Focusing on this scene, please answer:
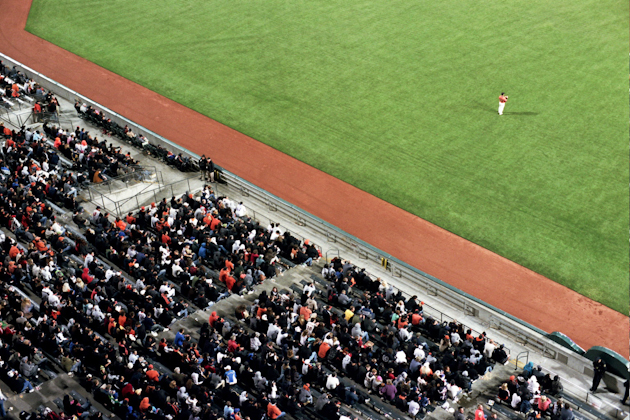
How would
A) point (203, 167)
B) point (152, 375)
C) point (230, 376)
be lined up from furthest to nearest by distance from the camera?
point (203, 167) < point (230, 376) < point (152, 375)

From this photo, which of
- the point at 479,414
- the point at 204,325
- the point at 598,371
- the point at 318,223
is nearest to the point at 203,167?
the point at 318,223

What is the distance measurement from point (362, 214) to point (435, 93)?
9.36 metres

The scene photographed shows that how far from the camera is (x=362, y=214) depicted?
2903 cm

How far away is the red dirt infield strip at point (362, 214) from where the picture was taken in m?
24.4

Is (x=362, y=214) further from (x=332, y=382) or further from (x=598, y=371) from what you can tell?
(x=598, y=371)

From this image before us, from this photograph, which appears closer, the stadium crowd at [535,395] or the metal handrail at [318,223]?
the stadium crowd at [535,395]

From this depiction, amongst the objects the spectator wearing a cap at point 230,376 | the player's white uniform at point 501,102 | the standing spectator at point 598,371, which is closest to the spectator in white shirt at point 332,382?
the spectator wearing a cap at point 230,376

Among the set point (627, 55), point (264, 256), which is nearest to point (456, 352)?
point (264, 256)

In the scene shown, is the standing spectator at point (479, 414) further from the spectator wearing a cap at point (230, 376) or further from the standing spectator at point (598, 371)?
the spectator wearing a cap at point (230, 376)

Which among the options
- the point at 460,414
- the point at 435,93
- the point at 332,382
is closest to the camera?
the point at 460,414

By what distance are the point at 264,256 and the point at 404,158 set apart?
949cm

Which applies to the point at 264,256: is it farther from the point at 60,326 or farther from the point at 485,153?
the point at 485,153

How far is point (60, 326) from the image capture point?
21.0 meters

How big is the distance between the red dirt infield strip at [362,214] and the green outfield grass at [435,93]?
55 centimetres
